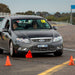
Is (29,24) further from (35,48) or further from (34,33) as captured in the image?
(35,48)

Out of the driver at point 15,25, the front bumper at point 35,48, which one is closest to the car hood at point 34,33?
the front bumper at point 35,48

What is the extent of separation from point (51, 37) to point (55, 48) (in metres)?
0.46

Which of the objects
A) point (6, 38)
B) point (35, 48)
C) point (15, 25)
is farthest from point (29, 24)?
point (35, 48)

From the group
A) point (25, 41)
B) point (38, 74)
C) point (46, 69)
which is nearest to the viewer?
point (38, 74)

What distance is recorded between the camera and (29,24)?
15430mm

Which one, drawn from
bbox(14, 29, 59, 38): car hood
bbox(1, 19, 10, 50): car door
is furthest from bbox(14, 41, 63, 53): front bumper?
bbox(1, 19, 10, 50): car door

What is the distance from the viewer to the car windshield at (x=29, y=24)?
15180 millimetres

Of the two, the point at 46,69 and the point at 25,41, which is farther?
the point at 25,41

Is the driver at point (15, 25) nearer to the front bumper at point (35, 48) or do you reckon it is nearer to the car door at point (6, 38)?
the car door at point (6, 38)

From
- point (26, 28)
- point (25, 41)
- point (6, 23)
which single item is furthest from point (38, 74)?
point (6, 23)

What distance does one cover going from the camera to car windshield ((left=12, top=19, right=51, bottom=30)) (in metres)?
15.2

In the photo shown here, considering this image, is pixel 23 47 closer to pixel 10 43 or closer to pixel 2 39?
pixel 10 43

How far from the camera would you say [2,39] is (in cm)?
1572

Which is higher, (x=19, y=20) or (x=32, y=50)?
(x=19, y=20)
